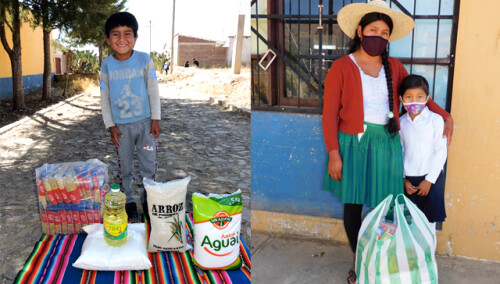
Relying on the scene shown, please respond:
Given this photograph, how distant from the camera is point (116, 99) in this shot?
3.13 metres

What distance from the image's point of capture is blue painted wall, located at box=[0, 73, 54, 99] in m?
12.7

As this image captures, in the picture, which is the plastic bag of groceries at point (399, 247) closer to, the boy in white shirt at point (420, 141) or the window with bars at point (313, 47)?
the boy in white shirt at point (420, 141)

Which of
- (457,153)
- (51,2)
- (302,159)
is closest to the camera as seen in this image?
(457,153)

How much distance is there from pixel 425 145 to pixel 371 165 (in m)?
0.31

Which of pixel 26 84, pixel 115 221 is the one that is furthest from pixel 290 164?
pixel 26 84

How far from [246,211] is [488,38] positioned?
2.12 m

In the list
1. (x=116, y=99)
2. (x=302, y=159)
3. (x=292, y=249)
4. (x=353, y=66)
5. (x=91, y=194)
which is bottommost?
(x=292, y=249)

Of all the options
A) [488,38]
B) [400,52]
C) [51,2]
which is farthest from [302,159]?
[51,2]

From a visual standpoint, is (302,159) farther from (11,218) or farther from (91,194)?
(11,218)

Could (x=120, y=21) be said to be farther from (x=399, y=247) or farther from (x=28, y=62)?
(x=28, y=62)

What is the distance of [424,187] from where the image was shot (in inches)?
96.5

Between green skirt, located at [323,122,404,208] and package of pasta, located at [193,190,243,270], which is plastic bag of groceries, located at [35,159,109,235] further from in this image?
green skirt, located at [323,122,404,208]

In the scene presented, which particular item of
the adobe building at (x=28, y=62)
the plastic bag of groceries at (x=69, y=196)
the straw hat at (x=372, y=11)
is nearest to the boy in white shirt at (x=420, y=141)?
the straw hat at (x=372, y=11)

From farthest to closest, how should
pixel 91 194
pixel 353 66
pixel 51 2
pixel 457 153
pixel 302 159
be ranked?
1. pixel 51 2
2. pixel 302 159
3. pixel 91 194
4. pixel 457 153
5. pixel 353 66
